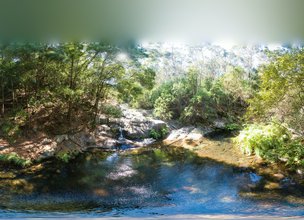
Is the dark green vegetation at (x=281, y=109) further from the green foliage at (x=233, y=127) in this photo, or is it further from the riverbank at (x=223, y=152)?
the green foliage at (x=233, y=127)

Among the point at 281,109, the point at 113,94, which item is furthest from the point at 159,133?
the point at 281,109

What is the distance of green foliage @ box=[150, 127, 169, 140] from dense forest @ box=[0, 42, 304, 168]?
2.54 metres

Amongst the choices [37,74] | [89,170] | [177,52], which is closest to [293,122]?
[89,170]

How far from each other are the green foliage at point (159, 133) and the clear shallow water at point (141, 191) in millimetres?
5357

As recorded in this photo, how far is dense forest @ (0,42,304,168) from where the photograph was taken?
1107 cm

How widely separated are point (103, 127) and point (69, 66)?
13.6 ft

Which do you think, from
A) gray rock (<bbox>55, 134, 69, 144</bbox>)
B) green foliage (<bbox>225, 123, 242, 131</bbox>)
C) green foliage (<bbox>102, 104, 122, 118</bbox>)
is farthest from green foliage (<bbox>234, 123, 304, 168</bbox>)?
gray rock (<bbox>55, 134, 69, 144</bbox>)

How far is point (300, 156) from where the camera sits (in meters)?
11.9

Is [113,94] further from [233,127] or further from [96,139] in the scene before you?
[233,127]

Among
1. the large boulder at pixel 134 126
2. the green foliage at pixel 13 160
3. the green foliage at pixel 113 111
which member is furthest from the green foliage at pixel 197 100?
the green foliage at pixel 13 160

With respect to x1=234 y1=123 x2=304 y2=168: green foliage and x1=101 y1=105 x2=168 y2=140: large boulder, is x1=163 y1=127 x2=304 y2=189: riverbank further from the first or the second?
x1=101 y1=105 x2=168 y2=140: large boulder

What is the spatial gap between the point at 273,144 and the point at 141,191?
6.63 meters

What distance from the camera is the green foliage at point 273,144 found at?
39.4 ft

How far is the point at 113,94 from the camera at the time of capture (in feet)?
58.5
